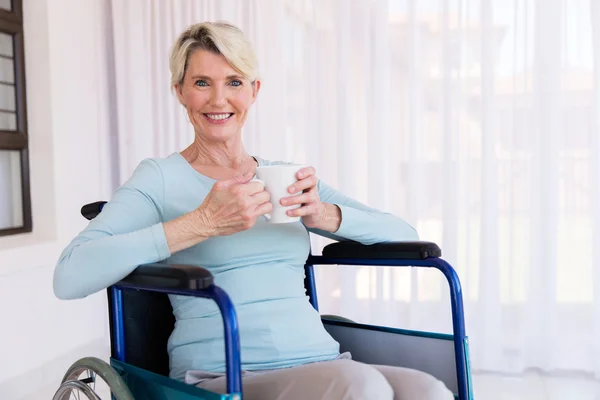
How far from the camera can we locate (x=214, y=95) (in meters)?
1.44

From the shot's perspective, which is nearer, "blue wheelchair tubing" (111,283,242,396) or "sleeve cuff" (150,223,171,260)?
"blue wheelchair tubing" (111,283,242,396)

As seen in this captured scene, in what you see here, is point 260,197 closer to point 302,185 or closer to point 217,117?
point 302,185

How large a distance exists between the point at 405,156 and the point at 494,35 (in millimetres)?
654

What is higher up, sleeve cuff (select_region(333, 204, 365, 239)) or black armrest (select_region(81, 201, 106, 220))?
black armrest (select_region(81, 201, 106, 220))

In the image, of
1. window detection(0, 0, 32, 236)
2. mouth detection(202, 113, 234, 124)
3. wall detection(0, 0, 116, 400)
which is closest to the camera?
mouth detection(202, 113, 234, 124)

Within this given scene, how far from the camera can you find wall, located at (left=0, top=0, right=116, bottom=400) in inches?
108

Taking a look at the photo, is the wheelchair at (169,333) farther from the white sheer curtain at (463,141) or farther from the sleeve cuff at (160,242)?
the white sheer curtain at (463,141)

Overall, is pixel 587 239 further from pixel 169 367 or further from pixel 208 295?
pixel 208 295

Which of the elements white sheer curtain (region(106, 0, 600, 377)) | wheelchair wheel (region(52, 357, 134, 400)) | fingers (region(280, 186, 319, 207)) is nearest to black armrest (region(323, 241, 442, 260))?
fingers (region(280, 186, 319, 207))

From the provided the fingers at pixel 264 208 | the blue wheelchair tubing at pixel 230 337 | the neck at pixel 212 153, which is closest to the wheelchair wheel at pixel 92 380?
the blue wheelchair tubing at pixel 230 337

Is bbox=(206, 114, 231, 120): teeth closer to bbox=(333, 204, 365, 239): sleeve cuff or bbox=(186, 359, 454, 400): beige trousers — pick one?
bbox=(333, 204, 365, 239): sleeve cuff

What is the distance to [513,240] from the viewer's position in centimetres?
284

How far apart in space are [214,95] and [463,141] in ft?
5.65

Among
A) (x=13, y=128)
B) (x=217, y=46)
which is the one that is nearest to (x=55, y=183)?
(x=13, y=128)
